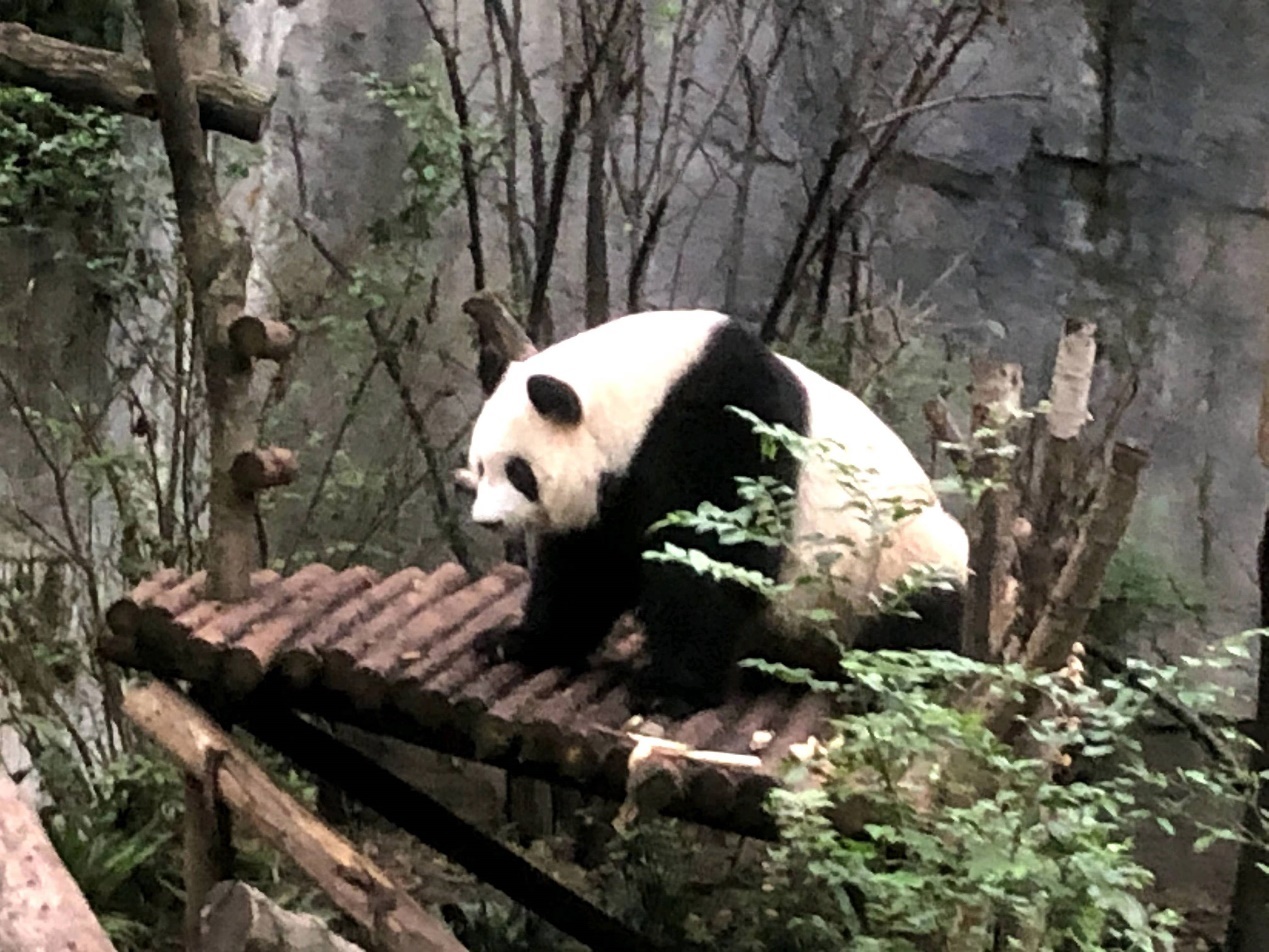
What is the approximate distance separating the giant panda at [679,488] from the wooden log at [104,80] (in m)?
0.76

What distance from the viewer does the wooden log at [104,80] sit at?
2760 mm

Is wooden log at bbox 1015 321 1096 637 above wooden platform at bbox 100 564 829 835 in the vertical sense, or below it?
above

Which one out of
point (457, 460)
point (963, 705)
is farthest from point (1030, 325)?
point (963, 705)

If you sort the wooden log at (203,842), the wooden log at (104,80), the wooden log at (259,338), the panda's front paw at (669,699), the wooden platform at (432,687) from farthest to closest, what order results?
the wooden log at (203,842) → the wooden log at (104,80) → the wooden log at (259,338) → the panda's front paw at (669,699) → the wooden platform at (432,687)

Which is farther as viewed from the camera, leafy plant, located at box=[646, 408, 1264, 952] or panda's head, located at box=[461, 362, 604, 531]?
panda's head, located at box=[461, 362, 604, 531]

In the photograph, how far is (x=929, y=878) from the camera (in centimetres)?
186

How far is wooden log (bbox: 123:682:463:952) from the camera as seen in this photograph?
8.52ft

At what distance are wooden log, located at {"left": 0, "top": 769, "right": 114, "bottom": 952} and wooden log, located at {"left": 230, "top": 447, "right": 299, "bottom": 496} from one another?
923 millimetres

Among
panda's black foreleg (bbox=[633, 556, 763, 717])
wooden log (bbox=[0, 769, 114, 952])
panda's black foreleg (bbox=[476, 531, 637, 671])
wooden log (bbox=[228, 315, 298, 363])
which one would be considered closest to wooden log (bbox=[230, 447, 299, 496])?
wooden log (bbox=[228, 315, 298, 363])

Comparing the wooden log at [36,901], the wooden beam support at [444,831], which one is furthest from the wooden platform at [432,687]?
the wooden log at [36,901]

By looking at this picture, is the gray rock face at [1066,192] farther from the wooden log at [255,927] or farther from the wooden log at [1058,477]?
the wooden log at [255,927]

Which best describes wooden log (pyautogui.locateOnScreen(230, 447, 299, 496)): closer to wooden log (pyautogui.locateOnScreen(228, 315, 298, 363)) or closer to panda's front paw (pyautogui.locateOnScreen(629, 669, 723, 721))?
wooden log (pyautogui.locateOnScreen(228, 315, 298, 363))

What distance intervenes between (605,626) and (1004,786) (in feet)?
3.31

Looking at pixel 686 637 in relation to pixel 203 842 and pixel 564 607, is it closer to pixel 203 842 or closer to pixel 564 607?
pixel 564 607
